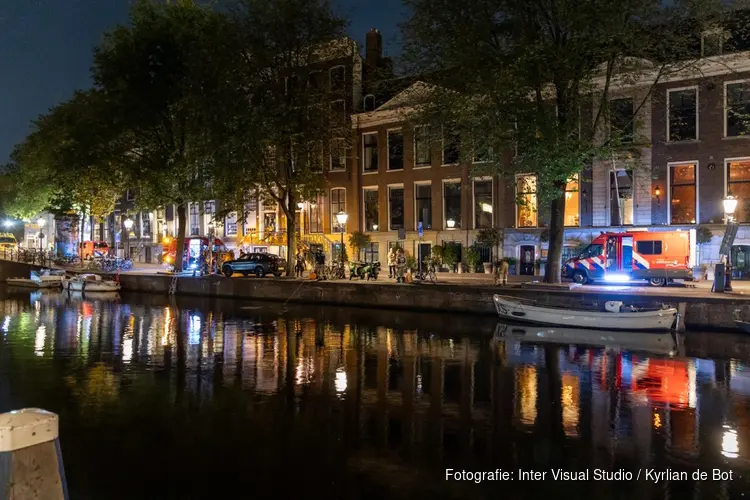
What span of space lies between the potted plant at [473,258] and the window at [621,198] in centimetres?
871

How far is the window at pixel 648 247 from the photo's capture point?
31000mm

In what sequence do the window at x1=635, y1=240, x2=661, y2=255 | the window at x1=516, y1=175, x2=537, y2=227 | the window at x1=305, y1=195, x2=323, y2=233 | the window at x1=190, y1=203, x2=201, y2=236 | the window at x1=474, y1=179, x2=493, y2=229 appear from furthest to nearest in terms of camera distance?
the window at x1=190, y1=203, x2=201, y2=236
the window at x1=305, y1=195, x2=323, y2=233
the window at x1=474, y1=179, x2=493, y2=229
the window at x1=516, y1=175, x2=537, y2=227
the window at x1=635, y1=240, x2=661, y2=255

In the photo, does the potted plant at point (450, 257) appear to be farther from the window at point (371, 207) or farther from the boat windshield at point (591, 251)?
the boat windshield at point (591, 251)

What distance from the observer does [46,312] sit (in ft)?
105

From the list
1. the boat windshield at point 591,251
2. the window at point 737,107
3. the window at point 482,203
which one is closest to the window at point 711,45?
the window at point 737,107

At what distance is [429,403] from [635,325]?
1320 centimetres

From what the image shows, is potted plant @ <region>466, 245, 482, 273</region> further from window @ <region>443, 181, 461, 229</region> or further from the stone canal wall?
the stone canal wall

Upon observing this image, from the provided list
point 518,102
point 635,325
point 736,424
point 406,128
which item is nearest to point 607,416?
point 736,424

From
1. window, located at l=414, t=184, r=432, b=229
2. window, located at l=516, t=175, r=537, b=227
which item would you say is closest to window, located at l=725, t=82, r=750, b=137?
window, located at l=516, t=175, r=537, b=227

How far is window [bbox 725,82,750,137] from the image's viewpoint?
3272 centimetres

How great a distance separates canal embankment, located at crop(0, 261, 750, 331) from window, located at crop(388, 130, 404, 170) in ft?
47.7

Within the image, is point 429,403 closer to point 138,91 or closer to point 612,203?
point 612,203

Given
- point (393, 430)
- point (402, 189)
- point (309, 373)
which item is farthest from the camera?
point (402, 189)

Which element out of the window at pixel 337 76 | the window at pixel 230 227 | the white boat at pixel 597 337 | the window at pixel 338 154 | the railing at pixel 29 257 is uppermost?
the window at pixel 337 76
